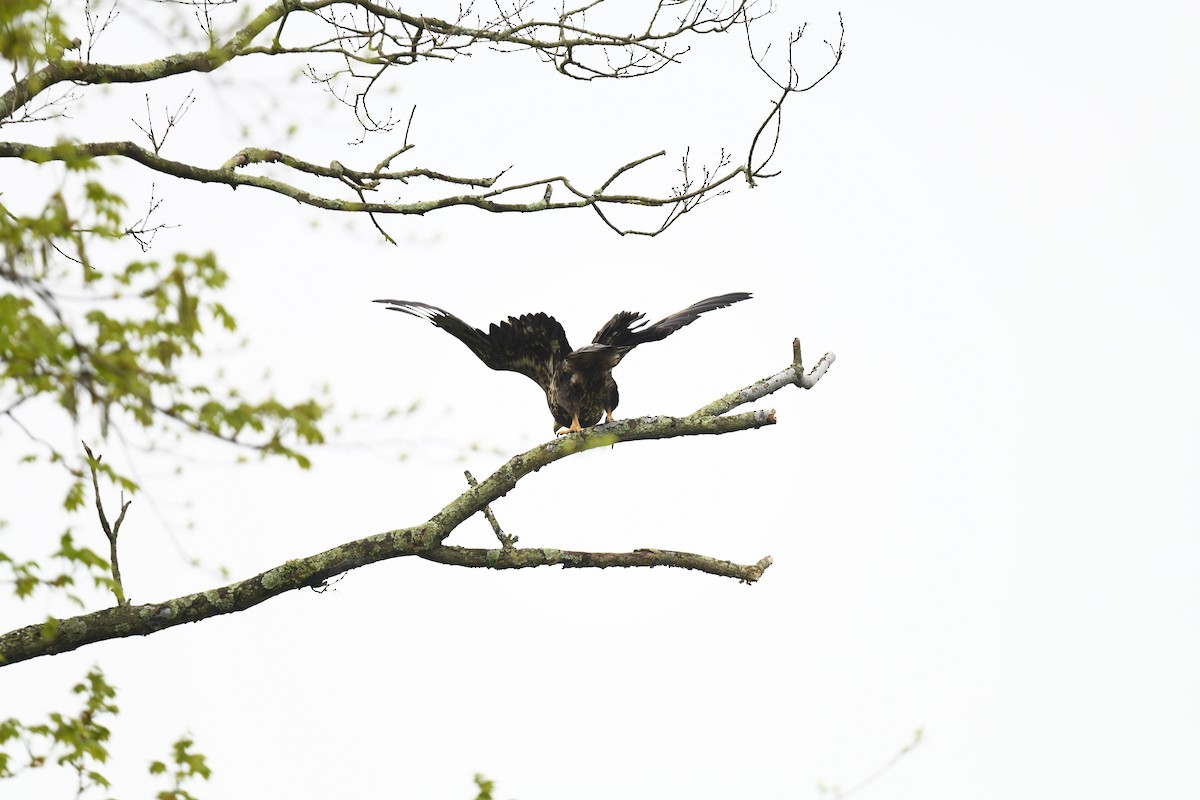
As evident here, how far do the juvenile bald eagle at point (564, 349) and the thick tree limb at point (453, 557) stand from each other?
0.62 meters

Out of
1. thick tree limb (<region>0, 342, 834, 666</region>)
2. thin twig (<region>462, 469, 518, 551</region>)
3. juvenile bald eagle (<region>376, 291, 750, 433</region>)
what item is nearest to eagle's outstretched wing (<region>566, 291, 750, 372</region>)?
juvenile bald eagle (<region>376, 291, 750, 433</region>)

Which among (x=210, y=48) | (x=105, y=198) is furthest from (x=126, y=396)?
(x=210, y=48)

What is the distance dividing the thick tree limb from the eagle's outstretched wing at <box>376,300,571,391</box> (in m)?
0.95

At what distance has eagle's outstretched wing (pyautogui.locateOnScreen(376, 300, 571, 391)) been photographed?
6512 millimetres

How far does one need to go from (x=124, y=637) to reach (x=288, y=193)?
2.39 meters

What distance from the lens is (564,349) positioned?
6617mm

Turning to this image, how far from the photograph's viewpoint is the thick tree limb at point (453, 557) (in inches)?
191

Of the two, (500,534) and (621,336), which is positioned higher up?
(621,336)

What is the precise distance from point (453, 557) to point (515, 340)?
5.46ft

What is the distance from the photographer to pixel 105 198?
10.5 feet

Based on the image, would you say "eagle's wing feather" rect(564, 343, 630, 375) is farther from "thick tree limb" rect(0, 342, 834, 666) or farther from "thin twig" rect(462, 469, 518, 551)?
"thin twig" rect(462, 469, 518, 551)

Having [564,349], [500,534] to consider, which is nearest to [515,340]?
[564,349]

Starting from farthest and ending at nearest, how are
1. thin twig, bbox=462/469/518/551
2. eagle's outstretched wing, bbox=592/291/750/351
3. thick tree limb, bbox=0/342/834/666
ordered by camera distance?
eagle's outstretched wing, bbox=592/291/750/351 → thin twig, bbox=462/469/518/551 → thick tree limb, bbox=0/342/834/666

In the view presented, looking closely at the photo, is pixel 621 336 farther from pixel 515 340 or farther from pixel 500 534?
pixel 500 534
